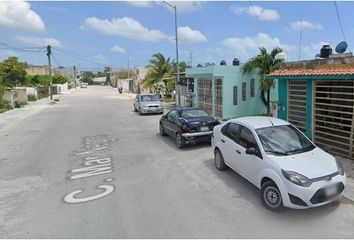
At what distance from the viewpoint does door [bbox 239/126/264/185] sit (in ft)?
21.5

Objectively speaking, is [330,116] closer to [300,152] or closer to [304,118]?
[304,118]

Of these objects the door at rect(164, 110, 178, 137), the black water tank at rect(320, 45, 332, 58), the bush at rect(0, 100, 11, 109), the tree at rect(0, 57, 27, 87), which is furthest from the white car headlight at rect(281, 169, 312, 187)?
the tree at rect(0, 57, 27, 87)

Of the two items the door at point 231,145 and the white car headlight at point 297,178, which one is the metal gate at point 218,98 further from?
the white car headlight at point 297,178

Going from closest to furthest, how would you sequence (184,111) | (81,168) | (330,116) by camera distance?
(81,168)
(330,116)
(184,111)

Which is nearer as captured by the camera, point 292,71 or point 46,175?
point 46,175

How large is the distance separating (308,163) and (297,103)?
19.6 ft

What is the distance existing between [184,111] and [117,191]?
19.4ft

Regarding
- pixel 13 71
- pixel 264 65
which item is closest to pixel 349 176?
pixel 264 65

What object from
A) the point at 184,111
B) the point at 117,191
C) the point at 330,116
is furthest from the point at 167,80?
the point at 117,191

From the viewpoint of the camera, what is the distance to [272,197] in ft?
19.8

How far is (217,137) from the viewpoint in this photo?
28.7 feet

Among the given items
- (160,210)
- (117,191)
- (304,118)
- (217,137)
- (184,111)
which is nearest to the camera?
(160,210)

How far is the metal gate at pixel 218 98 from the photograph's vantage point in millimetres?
19250

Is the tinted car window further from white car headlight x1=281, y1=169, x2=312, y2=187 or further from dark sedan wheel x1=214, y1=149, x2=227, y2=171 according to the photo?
white car headlight x1=281, y1=169, x2=312, y2=187
